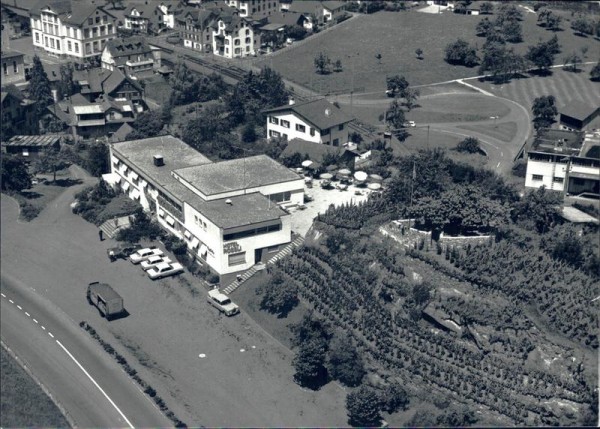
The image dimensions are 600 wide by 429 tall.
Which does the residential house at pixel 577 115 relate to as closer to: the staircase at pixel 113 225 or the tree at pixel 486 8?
the staircase at pixel 113 225

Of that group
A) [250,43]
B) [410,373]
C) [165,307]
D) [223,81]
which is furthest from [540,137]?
[250,43]

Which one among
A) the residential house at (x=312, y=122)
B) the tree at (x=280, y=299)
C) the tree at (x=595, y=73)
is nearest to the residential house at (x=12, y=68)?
the residential house at (x=312, y=122)

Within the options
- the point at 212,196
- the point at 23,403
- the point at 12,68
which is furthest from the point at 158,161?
the point at 12,68

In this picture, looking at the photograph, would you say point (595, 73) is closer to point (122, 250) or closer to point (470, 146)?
point (470, 146)

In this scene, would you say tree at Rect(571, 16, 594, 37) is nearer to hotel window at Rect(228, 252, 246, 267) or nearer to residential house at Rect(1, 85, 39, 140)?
hotel window at Rect(228, 252, 246, 267)

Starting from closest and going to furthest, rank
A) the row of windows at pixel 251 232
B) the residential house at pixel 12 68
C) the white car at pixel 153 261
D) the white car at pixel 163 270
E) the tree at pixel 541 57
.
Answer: the row of windows at pixel 251 232 → the white car at pixel 163 270 → the white car at pixel 153 261 → the tree at pixel 541 57 → the residential house at pixel 12 68
